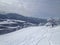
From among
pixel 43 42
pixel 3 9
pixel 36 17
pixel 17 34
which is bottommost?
pixel 43 42

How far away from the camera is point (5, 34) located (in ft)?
5.45

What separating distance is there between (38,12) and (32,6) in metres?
0.14

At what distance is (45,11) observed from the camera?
1849mm

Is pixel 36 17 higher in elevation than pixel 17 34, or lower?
higher

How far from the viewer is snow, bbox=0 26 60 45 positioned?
5.29 feet

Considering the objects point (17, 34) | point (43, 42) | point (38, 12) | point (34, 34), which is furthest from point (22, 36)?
point (38, 12)

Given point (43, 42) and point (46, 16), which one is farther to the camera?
point (46, 16)

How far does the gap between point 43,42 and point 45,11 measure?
1.70 feet

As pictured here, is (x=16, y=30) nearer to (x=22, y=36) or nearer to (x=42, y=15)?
(x=22, y=36)

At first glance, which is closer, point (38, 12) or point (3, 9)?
point (3, 9)

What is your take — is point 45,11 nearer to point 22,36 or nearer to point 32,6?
point 32,6

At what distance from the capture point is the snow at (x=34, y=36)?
1611mm

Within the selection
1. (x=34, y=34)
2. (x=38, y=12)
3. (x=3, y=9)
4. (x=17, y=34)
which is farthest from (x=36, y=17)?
(x=3, y=9)

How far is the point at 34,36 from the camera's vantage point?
1713 mm
